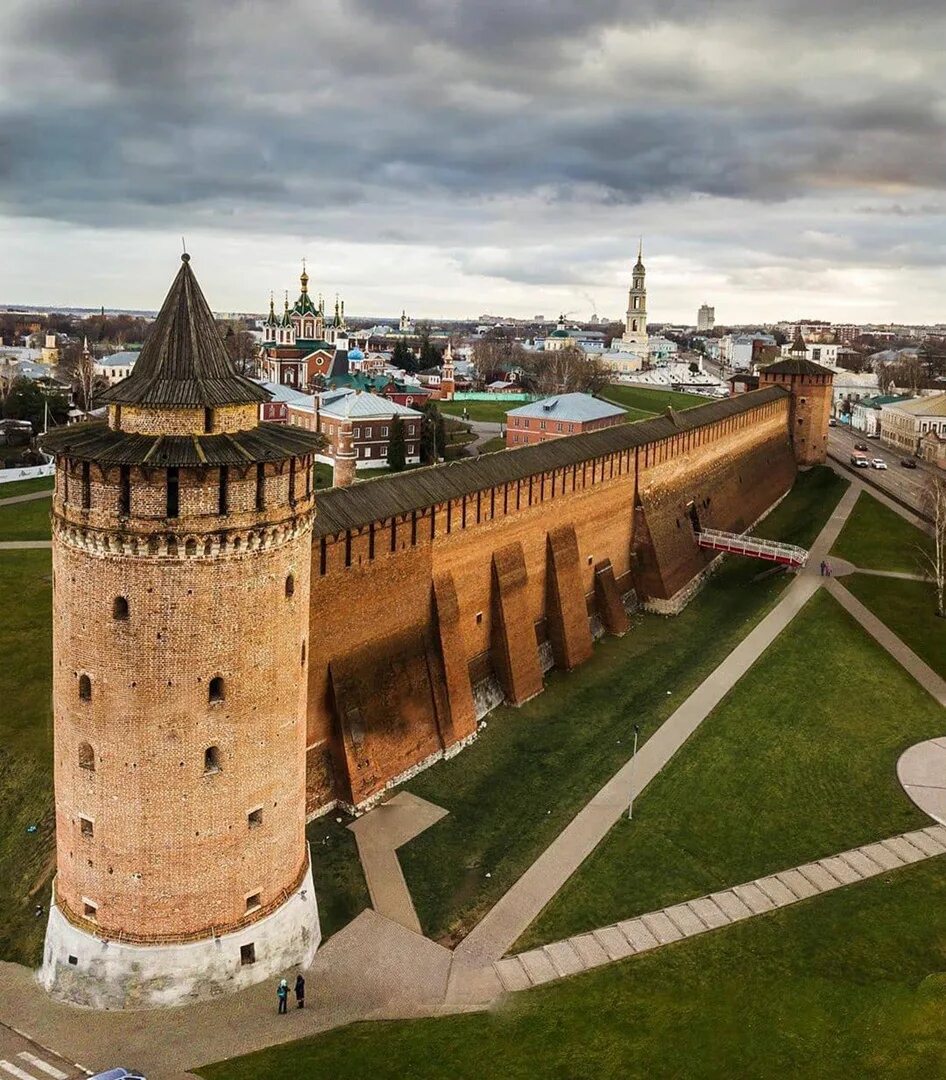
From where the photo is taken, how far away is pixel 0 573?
3534 cm

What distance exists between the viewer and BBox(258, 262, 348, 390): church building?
275 feet

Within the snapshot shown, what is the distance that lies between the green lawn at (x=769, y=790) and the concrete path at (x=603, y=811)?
0.29 meters

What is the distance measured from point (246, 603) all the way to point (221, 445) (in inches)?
101

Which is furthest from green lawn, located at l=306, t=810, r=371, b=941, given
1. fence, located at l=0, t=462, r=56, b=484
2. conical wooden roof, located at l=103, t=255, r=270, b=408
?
fence, located at l=0, t=462, r=56, b=484

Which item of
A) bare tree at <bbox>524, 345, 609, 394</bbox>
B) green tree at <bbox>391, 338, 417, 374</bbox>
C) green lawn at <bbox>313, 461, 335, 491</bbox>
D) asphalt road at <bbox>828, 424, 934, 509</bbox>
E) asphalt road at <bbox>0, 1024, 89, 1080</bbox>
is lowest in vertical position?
asphalt road at <bbox>0, 1024, 89, 1080</bbox>

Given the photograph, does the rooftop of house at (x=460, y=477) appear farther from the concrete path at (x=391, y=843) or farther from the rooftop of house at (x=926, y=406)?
the rooftop of house at (x=926, y=406)

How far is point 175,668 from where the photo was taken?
14953 mm

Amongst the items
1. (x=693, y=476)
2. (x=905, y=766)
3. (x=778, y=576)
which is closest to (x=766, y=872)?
(x=905, y=766)

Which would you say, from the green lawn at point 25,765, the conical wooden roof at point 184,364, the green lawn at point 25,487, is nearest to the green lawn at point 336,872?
the green lawn at point 25,765

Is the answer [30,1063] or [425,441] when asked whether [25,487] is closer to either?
[425,441]

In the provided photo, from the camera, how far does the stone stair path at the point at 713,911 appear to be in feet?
57.2

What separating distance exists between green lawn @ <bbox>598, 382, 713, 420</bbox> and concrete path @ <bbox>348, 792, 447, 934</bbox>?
6699 cm

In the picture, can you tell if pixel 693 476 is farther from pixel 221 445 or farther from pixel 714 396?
pixel 714 396

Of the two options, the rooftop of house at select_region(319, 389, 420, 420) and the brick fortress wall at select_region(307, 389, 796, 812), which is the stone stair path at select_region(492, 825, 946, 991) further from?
the rooftop of house at select_region(319, 389, 420, 420)
